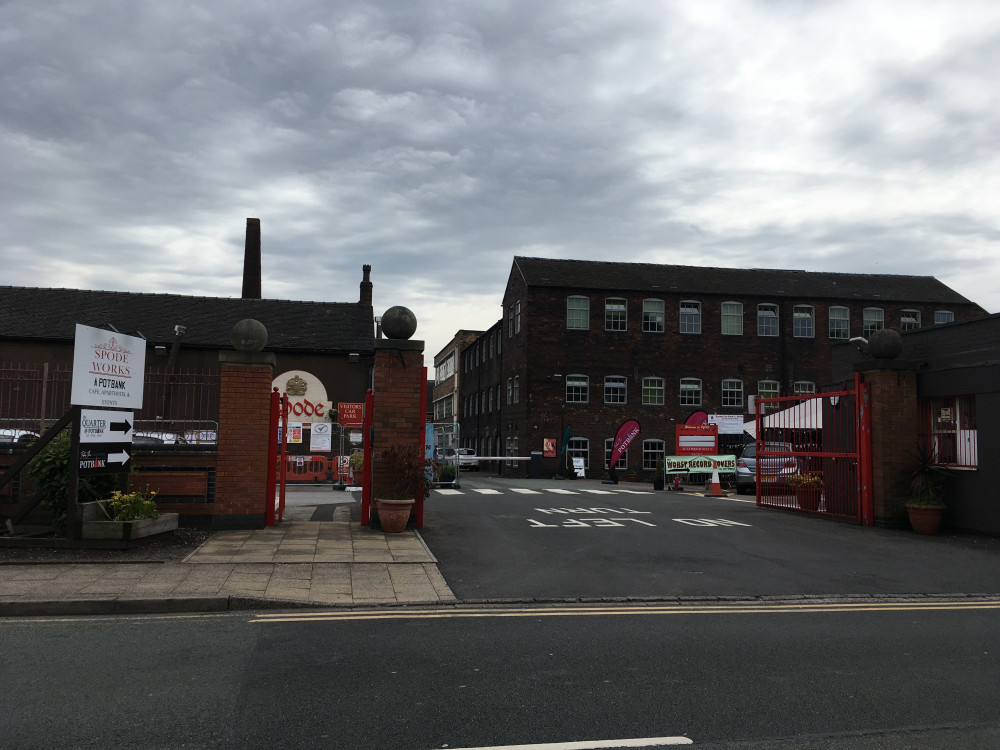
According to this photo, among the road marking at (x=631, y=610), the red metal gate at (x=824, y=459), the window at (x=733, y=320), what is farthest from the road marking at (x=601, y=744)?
the window at (x=733, y=320)

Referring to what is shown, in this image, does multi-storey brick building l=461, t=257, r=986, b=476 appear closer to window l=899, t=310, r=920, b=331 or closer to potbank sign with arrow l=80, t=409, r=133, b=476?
window l=899, t=310, r=920, b=331

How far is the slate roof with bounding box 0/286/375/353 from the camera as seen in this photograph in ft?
115

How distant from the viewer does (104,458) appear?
35.1 ft

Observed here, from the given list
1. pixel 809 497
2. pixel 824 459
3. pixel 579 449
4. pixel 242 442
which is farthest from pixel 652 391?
pixel 242 442

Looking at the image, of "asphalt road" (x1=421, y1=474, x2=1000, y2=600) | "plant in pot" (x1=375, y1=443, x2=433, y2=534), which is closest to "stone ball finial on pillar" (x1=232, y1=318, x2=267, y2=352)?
"plant in pot" (x1=375, y1=443, x2=433, y2=534)

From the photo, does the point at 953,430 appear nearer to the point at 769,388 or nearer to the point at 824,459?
the point at 824,459

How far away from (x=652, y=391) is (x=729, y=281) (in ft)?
26.8

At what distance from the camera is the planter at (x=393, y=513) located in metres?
12.3

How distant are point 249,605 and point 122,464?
14.4 feet

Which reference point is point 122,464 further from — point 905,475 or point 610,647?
point 905,475

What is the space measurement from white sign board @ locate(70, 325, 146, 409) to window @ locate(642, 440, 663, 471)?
110 ft

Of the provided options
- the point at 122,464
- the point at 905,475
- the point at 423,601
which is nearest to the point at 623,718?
the point at 423,601

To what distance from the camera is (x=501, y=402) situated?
49.0 meters

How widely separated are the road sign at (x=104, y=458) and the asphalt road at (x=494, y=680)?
11.8 feet
